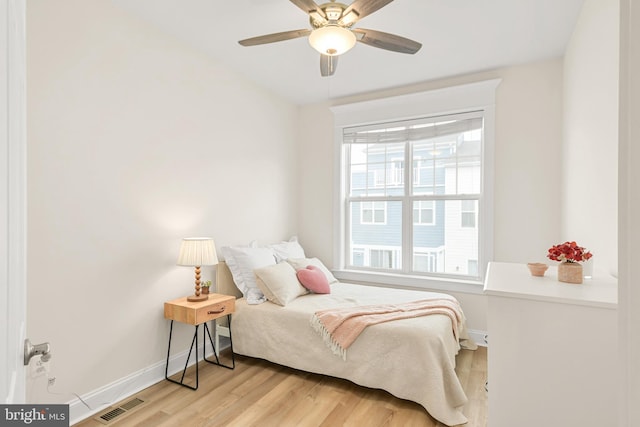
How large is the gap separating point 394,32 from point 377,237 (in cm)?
231

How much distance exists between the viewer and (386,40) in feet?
7.36

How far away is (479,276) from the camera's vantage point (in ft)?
11.9

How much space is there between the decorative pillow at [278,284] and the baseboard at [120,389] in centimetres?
86

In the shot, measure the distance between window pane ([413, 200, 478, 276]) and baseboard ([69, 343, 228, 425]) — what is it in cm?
265

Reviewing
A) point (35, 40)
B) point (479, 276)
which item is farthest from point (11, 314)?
point (479, 276)

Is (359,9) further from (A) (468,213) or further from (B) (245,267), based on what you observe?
(A) (468,213)

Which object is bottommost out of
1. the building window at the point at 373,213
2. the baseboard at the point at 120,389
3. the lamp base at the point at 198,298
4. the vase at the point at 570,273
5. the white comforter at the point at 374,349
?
the baseboard at the point at 120,389

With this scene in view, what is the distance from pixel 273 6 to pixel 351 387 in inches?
112

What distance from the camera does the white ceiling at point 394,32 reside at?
246cm

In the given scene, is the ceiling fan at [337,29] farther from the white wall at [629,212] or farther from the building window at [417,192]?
the building window at [417,192]

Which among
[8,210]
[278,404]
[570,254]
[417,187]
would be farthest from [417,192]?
[8,210]

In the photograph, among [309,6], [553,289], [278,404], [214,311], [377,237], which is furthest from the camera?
[377,237]

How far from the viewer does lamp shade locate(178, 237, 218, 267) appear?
106 inches

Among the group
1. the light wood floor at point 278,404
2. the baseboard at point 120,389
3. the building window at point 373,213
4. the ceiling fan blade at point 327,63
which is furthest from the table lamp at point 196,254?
the building window at point 373,213
